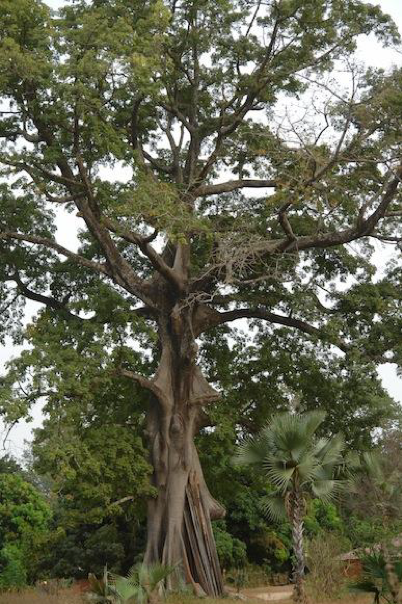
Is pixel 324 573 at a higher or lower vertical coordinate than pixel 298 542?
lower

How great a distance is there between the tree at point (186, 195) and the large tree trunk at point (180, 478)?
0.04 m

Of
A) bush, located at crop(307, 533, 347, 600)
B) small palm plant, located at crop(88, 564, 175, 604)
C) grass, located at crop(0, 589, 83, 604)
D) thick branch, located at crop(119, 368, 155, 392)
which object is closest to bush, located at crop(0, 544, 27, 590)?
grass, located at crop(0, 589, 83, 604)

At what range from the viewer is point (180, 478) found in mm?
20328

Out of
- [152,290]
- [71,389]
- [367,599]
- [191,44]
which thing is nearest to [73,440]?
[71,389]

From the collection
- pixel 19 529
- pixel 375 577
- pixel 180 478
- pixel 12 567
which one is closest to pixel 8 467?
pixel 19 529

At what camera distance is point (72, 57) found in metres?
17.1

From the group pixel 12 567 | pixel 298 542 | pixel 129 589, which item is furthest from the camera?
pixel 12 567

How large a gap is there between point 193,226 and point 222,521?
45.2 feet

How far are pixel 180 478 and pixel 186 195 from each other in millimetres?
6711

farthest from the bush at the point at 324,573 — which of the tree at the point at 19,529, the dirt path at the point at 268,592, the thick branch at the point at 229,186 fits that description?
the tree at the point at 19,529

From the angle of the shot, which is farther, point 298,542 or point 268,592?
point 268,592

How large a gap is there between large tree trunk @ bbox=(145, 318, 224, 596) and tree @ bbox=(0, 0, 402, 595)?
40 mm

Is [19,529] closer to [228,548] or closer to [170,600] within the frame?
[228,548]

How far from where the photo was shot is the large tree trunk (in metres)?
19.5
